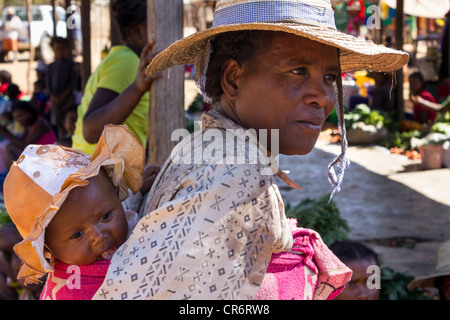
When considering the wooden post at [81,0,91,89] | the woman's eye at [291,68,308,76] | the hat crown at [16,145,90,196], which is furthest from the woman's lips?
the wooden post at [81,0,91,89]

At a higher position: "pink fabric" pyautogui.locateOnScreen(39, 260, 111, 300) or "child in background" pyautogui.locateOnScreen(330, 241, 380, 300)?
"pink fabric" pyautogui.locateOnScreen(39, 260, 111, 300)

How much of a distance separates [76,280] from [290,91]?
809mm

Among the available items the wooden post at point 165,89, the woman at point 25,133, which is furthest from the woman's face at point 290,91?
the woman at point 25,133

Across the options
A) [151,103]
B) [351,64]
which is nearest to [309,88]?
[351,64]

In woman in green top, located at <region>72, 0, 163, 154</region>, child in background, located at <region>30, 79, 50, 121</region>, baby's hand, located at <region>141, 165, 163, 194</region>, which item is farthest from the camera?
child in background, located at <region>30, 79, 50, 121</region>

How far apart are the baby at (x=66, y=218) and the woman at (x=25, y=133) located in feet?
19.3

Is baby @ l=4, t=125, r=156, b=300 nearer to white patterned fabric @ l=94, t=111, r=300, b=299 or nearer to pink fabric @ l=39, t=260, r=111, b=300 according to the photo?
pink fabric @ l=39, t=260, r=111, b=300

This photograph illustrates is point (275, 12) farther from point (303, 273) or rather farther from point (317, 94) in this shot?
point (303, 273)

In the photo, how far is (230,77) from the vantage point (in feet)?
5.90

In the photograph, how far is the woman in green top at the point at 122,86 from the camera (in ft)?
9.83

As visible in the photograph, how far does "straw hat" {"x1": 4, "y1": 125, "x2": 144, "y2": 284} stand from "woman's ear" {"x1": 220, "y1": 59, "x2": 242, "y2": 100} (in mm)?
328

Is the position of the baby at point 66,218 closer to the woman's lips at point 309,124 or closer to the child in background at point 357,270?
the woman's lips at point 309,124

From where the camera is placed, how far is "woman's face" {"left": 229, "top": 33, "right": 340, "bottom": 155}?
169 cm
